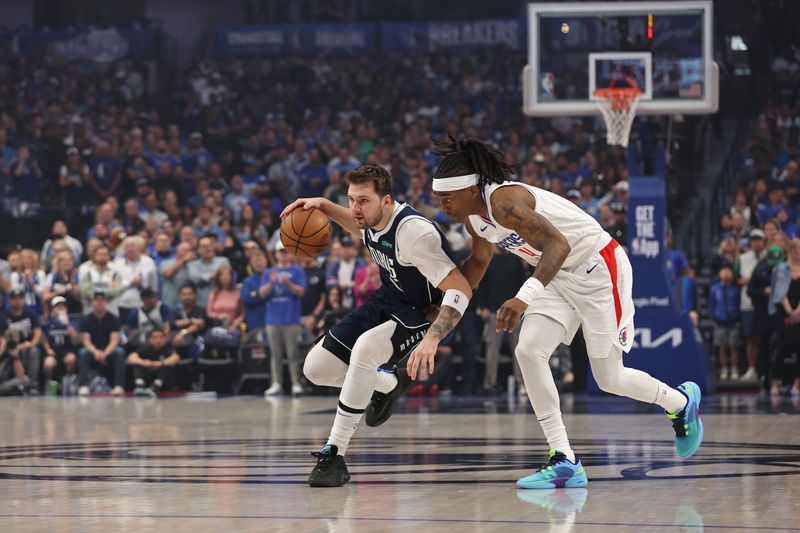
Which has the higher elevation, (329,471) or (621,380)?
(621,380)

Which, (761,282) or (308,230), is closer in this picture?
(308,230)

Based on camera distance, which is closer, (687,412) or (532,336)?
(532,336)

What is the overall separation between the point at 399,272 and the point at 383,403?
813 mm

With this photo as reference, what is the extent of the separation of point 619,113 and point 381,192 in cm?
784

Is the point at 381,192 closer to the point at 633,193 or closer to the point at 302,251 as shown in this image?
the point at 302,251

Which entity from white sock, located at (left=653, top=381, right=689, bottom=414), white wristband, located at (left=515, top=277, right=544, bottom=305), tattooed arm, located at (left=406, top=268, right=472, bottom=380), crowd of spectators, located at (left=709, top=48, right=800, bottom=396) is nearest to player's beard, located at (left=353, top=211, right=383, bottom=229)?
tattooed arm, located at (left=406, top=268, right=472, bottom=380)

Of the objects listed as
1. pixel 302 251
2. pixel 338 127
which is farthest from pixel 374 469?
pixel 338 127

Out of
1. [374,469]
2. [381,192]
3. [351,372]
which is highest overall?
[381,192]

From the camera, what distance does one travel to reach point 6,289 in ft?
55.8

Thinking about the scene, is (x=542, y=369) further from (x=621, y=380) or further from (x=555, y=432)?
(x=621, y=380)

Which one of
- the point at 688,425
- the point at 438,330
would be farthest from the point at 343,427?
the point at 688,425

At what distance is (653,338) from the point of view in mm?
14281

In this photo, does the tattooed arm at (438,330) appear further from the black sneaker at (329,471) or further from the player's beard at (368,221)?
the black sneaker at (329,471)

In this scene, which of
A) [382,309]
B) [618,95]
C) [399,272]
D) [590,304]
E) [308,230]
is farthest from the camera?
[618,95]
